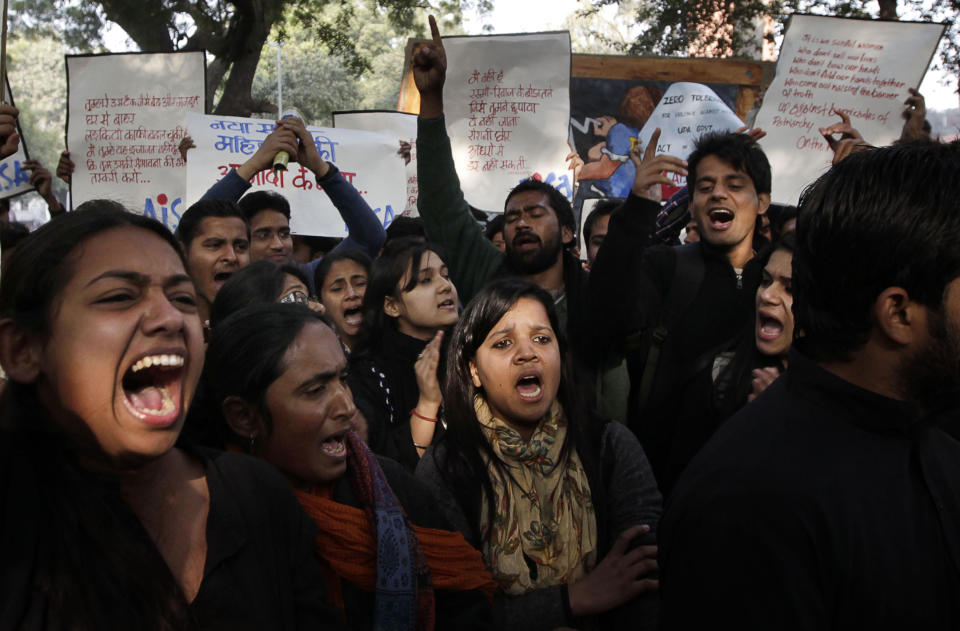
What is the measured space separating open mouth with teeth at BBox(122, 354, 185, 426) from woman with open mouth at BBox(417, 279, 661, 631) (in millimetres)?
1045

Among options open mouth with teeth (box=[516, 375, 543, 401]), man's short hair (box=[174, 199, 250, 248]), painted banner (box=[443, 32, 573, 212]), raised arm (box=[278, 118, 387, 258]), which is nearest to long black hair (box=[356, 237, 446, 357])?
man's short hair (box=[174, 199, 250, 248])

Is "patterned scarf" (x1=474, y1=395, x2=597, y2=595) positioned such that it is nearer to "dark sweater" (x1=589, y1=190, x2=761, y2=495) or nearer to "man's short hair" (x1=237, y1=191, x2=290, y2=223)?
"dark sweater" (x1=589, y1=190, x2=761, y2=495)

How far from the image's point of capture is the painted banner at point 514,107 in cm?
527

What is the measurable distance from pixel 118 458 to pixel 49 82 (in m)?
73.6

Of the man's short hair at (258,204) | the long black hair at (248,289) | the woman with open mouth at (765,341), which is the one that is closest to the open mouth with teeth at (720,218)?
the woman with open mouth at (765,341)

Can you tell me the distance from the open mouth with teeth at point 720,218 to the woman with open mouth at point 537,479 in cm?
99

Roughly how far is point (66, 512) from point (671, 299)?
2394mm

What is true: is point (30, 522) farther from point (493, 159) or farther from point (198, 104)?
point (198, 104)

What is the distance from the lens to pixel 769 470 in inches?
50.4

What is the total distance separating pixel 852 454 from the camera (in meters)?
1.29

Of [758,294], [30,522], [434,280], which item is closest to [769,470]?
[30,522]

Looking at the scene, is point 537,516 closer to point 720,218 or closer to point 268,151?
point 720,218

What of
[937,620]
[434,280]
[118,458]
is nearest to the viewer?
[937,620]

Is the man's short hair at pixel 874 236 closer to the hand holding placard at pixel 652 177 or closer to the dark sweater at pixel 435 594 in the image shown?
the dark sweater at pixel 435 594
